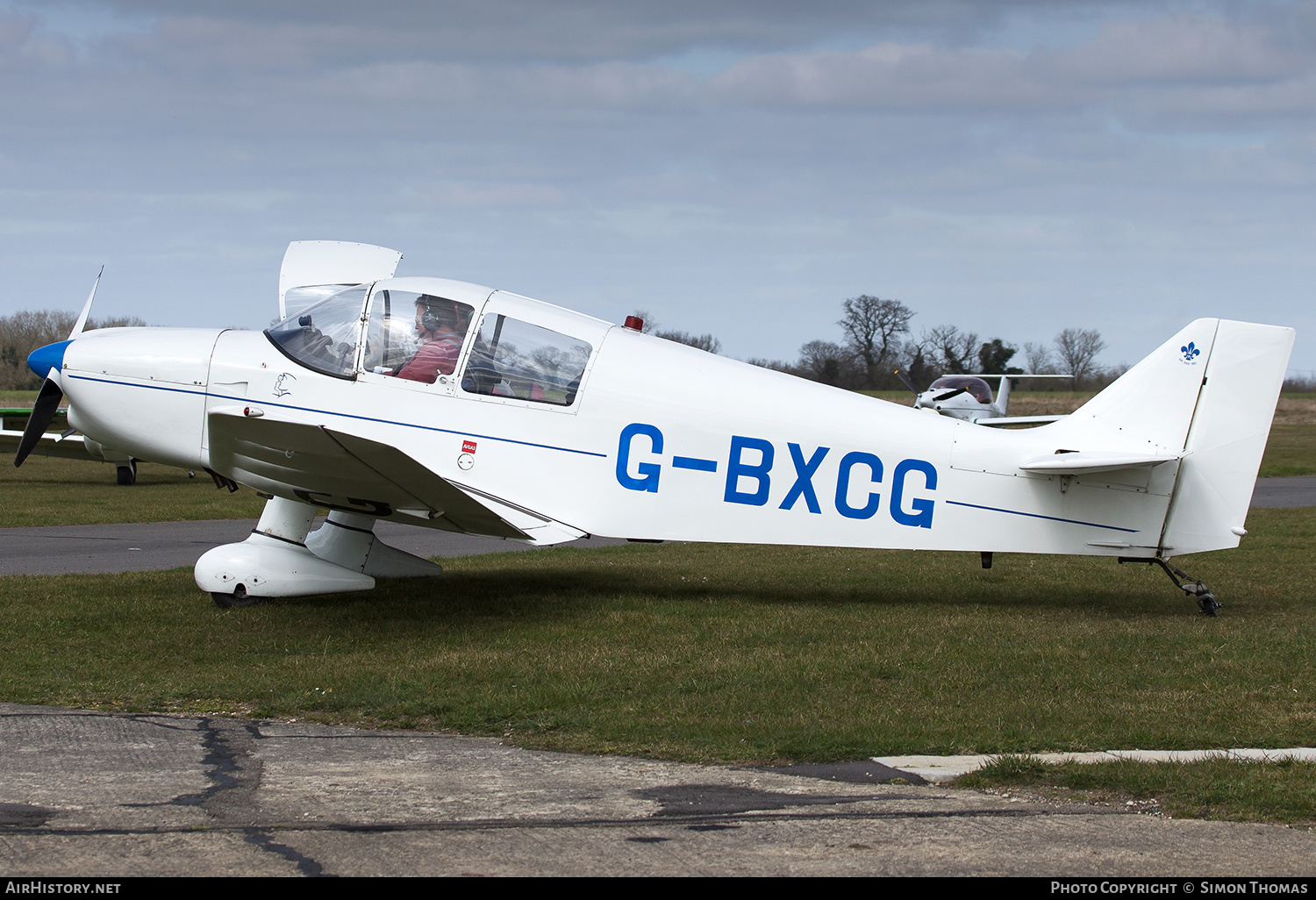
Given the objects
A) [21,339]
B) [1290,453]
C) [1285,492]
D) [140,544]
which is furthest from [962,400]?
[21,339]

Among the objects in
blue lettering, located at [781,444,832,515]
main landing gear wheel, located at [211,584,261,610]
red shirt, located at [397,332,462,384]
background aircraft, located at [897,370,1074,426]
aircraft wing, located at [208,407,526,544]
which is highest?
background aircraft, located at [897,370,1074,426]

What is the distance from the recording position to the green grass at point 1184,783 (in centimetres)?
393

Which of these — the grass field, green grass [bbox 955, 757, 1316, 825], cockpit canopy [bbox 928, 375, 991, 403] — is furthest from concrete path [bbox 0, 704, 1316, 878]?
cockpit canopy [bbox 928, 375, 991, 403]

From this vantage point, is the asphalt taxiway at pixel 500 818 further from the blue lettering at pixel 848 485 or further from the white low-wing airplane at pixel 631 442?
the blue lettering at pixel 848 485

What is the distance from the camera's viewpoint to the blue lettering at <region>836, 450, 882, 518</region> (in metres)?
7.96

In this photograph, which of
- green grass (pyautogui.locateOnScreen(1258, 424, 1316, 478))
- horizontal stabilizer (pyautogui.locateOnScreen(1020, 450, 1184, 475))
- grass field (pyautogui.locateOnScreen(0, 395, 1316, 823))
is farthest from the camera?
green grass (pyautogui.locateOnScreen(1258, 424, 1316, 478))

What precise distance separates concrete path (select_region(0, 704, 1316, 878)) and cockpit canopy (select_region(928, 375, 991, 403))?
22572mm

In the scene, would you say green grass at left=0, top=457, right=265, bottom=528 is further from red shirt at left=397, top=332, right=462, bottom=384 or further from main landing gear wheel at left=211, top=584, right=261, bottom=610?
red shirt at left=397, top=332, right=462, bottom=384

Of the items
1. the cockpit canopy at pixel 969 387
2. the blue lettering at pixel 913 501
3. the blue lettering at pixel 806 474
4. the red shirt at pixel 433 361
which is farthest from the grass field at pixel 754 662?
the cockpit canopy at pixel 969 387

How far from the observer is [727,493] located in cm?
802

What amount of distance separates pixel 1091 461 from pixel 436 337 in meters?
4.86

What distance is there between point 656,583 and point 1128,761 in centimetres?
577

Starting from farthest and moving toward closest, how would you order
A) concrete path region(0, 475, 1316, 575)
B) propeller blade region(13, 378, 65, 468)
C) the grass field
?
1. concrete path region(0, 475, 1316, 575)
2. propeller blade region(13, 378, 65, 468)
3. the grass field

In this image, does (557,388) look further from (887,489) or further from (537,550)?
(537,550)
